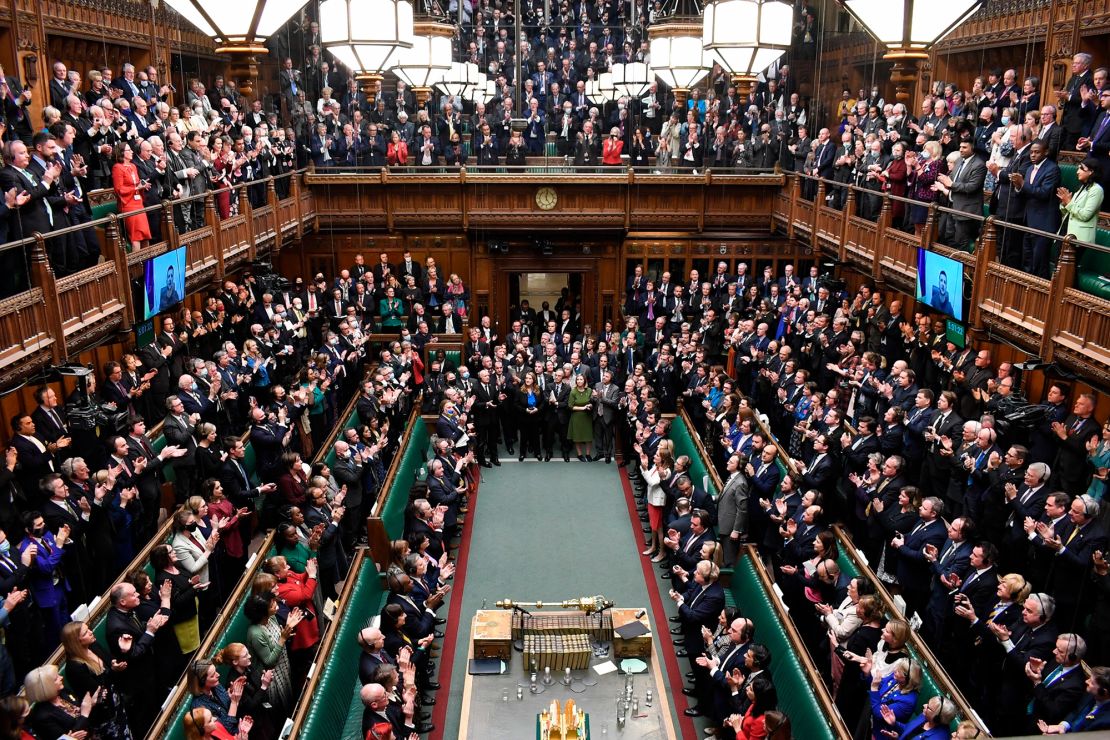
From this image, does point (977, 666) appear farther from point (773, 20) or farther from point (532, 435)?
point (532, 435)

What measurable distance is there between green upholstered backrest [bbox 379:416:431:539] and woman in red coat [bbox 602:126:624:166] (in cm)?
708

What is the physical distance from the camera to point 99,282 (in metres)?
8.12

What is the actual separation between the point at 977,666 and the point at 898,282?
5.49m

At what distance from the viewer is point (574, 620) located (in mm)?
7570

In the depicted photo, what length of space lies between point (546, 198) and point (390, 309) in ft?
12.0

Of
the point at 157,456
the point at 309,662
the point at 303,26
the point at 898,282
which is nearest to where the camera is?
the point at 309,662

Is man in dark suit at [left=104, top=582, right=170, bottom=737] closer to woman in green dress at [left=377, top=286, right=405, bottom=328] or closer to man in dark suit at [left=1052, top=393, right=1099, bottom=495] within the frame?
man in dark suit at [left=1052, top=393, right=1099, bottom=495]

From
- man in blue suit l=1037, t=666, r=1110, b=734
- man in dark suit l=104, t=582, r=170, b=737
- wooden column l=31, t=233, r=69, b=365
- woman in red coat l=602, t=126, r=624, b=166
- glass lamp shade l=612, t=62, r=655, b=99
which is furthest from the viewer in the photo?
woman in red coat l=602, t=126, r=624, b=166

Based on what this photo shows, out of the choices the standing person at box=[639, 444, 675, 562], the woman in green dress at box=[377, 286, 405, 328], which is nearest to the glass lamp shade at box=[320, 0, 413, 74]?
the standing person at box=[639, 444, 675, 562]

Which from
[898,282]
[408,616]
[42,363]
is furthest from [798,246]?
[42,363]

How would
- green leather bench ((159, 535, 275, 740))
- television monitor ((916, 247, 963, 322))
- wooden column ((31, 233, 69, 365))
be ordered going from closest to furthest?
green leather bench ((159, 535, 275, 740)) < wooden column ((31, 233, 69, 365)) < television monitor ((916, 247, 963, 322))

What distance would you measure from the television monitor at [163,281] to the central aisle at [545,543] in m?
4.42

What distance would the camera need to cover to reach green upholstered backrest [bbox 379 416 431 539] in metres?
9.40

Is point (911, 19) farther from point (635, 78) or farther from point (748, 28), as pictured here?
point (635, 78)
